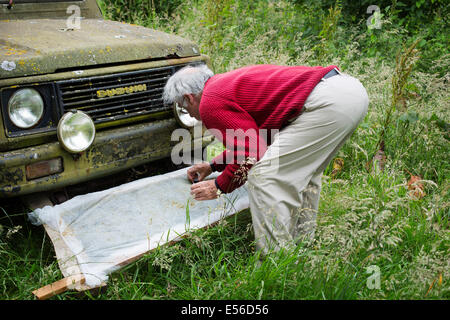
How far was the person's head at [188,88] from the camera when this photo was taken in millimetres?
2396

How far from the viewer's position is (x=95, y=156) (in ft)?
8.66

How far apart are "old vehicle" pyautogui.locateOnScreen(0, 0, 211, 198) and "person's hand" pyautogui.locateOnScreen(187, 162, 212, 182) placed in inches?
9.3

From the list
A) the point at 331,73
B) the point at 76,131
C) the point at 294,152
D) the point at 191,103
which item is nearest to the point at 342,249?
the point at 294,152

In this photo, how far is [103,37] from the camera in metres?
2.87

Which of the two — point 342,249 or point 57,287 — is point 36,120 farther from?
point 342,249

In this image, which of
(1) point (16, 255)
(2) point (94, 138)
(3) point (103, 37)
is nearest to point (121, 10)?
(3) point (103, 37)

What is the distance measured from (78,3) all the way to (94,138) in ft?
5.48

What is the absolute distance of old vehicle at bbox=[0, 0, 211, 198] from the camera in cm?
235

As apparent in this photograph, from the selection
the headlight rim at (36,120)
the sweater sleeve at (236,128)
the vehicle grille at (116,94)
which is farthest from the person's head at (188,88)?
the headlight rim at (36,120)

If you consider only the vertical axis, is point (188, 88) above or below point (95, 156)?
above

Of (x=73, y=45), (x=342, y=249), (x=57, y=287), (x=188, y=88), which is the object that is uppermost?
(x=73, y=45)

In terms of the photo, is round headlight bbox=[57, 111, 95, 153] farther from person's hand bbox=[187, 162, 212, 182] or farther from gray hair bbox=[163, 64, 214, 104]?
person's hand bbox=[187, 162, 212, 182]

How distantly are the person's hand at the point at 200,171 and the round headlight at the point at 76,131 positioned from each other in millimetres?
730

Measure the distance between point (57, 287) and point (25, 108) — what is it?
3.34ft
